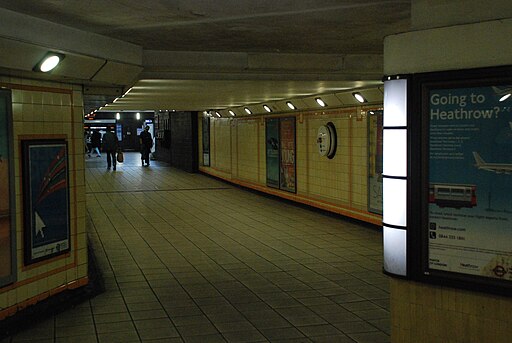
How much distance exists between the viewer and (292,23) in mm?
5215

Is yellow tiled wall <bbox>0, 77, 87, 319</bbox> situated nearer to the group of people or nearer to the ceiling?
the ceiling

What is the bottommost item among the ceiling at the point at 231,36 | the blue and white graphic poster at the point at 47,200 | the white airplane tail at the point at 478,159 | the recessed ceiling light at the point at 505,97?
the blue and white graphic poster at the point at 47,200

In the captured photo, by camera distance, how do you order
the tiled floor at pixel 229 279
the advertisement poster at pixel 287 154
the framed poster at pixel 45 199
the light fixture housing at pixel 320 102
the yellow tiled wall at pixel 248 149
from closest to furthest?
the tiled floor at pixel 229 279
the framed poster at pixel 45 199
the light fixture housing at pixel 320 102
the advertisement poster at pixel 287 154
the yellow tiled wall at pixel 248 149

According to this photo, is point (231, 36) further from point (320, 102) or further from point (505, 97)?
point (320, 102)

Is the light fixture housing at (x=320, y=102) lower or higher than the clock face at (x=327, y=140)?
higher

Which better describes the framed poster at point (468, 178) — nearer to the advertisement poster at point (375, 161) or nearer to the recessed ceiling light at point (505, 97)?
the recessed ceiling light at point (505, 97)

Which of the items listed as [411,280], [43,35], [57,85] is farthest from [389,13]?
[57,85]

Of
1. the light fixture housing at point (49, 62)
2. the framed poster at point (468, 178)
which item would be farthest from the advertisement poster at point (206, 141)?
the framed poster at point (468, 178)

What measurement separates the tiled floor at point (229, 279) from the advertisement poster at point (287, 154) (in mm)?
808

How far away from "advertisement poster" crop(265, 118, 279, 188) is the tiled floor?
154cm

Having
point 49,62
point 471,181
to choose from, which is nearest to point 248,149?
point 49,62

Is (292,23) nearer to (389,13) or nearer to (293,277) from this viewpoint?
(389,13)

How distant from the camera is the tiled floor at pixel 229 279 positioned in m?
5.25

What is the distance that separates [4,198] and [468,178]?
147 inches
